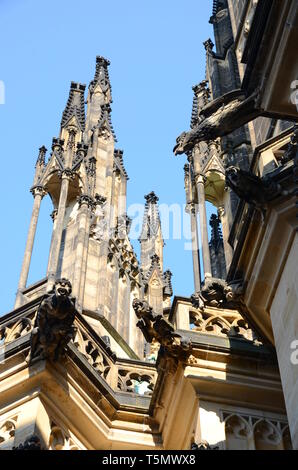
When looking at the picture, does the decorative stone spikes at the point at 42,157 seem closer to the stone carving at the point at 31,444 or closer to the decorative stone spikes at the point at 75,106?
the decorative stone spikes at the point at 75,106

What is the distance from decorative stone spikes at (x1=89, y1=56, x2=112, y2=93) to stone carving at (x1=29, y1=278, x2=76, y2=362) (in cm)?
1076

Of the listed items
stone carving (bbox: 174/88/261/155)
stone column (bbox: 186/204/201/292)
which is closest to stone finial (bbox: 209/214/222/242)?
stone column (bbox: 186/204/201/292)

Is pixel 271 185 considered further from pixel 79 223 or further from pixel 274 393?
pixel 79 223

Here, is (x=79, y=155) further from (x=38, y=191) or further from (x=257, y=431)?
(x=257, y=431)

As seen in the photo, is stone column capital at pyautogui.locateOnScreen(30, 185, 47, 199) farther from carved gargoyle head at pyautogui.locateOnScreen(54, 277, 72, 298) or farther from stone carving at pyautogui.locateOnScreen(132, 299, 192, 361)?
carved gargoyle head at pyautogui.locateOnScreen(54, 277, 72, 298)

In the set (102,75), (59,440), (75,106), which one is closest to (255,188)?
(59,440)

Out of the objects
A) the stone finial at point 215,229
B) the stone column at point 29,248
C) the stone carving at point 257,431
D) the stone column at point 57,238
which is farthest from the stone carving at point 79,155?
the stone carving at point 257,431

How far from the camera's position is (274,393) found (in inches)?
348

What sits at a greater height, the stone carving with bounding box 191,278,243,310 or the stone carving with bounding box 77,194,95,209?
the stone carving with bounding box 77,194,95,209

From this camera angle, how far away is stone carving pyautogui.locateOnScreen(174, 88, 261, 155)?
888 cm

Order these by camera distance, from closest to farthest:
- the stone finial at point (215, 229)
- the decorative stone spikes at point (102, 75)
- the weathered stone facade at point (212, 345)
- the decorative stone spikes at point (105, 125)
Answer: the weathered stone facade at point (212, 345) < the decorative stone spikes at point (105, 125) < the decorative stone spikes at point (102, 75) < the stone finial at point (215, 229)

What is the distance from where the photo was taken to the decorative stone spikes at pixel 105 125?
17.2 m

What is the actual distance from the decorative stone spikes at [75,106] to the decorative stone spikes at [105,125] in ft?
1.63

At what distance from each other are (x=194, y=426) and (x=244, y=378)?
2.45 feet
